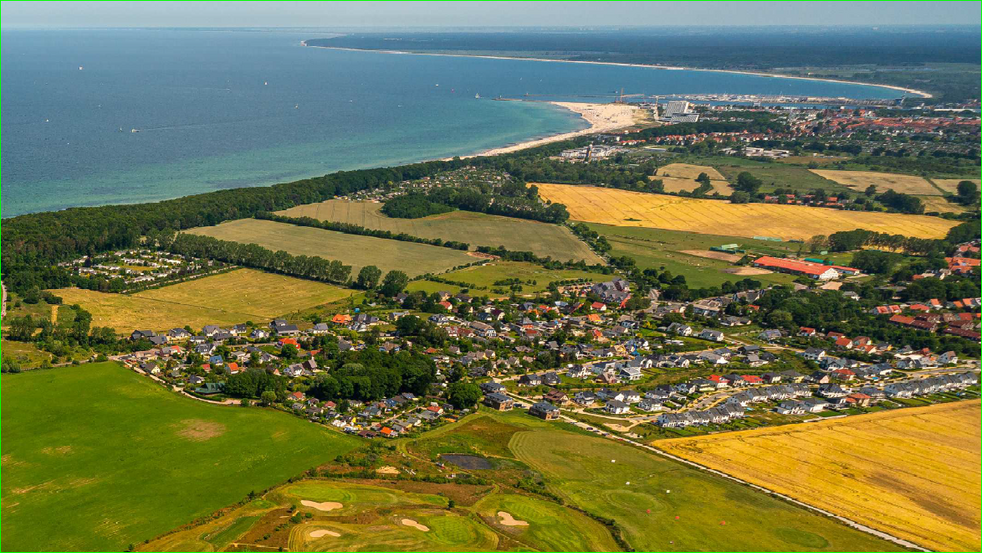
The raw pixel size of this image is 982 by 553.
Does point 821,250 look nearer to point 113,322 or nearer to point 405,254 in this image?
point 405,254

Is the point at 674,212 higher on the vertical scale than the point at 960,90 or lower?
lower

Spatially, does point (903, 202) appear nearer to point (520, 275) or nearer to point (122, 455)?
point (520, 275)

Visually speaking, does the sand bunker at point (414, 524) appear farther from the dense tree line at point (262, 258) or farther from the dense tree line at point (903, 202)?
the dense tree line at point (903, 202)

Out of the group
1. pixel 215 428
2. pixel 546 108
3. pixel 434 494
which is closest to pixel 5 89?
pixel 546 108

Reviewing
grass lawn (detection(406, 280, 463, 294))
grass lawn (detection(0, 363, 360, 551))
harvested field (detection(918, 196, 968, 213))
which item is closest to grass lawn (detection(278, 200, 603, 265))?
grass lawn (detection(406, 280, 463, 294))

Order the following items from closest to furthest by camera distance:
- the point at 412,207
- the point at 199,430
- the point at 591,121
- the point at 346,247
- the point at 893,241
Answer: the point at 199,430, the point at 346,247, the point at 893,241, the point at 412,207, the point at 591,121

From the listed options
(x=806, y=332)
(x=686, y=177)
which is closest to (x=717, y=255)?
(x=806, y=332)

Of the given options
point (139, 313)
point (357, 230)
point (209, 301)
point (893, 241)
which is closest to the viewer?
point (139, 313)

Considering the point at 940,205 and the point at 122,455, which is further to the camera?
the point at 940,205
